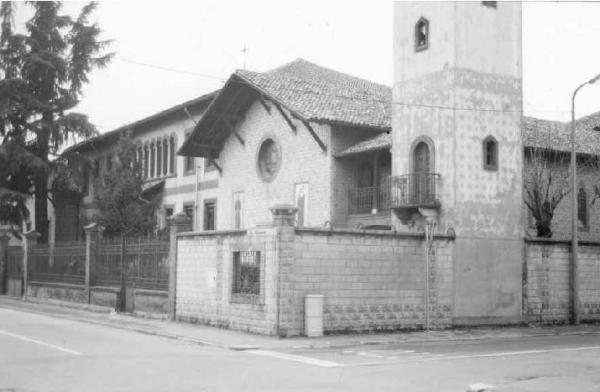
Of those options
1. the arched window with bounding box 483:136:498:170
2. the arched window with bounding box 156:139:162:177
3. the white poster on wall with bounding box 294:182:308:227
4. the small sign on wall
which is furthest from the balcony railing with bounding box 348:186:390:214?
the arched window with bounding box 156:139:162:177

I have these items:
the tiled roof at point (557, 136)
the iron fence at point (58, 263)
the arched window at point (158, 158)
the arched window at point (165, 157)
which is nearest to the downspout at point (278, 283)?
the tiled roof at point (557, 136)

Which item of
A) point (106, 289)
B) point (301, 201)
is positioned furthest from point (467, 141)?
point (106, 289)

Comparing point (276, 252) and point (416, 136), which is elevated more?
point (416, 136)

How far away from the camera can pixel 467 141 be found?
23203 millimetres

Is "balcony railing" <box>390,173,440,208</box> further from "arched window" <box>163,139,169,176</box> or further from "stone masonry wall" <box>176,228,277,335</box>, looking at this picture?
"arched window" <box>163,139,169,176</box>

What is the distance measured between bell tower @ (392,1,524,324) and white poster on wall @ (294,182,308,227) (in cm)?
577

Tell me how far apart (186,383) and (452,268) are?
519 inches

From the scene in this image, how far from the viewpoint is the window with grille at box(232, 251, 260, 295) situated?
66.8ft

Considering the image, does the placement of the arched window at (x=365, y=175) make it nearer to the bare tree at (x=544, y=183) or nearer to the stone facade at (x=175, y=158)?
the bare tree at (x=544, y=183)

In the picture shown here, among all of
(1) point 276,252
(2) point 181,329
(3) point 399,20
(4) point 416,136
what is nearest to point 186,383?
(1) point 276,252

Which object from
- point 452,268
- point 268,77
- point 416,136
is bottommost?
point 452,268

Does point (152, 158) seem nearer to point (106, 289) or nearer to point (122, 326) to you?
point (106, 289)

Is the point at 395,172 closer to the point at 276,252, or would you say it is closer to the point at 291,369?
the point at 276,252

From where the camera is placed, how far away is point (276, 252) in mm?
19562
